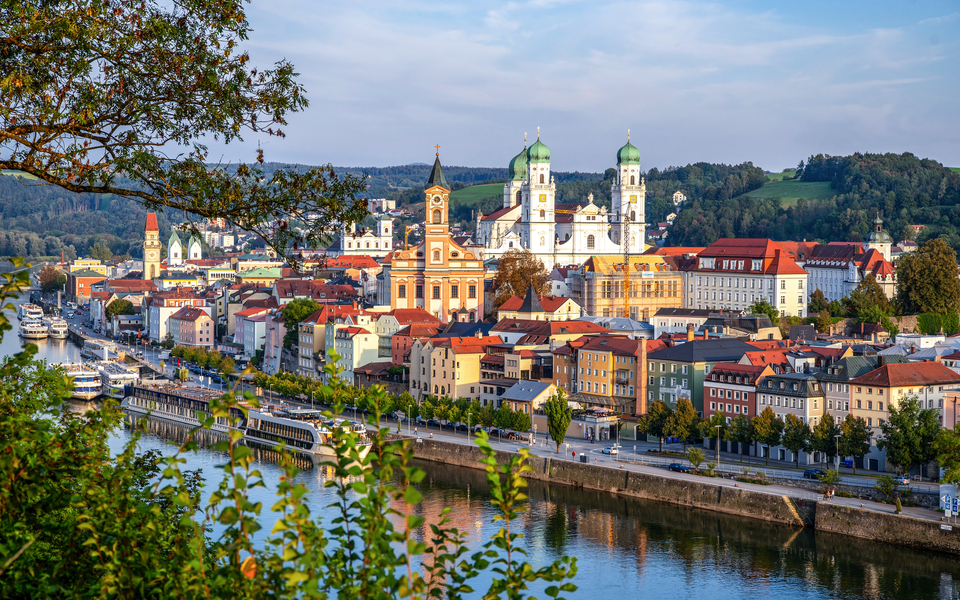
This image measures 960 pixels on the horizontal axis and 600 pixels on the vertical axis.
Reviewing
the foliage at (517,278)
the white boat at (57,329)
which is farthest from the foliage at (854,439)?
the white boat at (57,329)

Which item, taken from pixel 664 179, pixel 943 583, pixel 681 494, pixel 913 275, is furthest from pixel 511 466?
pixel 664 179

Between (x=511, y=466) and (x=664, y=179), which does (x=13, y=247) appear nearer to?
(x=664, y=179)

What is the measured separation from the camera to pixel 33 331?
6869 cm

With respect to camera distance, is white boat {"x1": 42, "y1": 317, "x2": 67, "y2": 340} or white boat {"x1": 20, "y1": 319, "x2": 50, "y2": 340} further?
white boat {"x1": 42, "y1": 317, "x2": 67, "y2": 340}

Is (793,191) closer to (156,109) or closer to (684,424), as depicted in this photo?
(684,424)

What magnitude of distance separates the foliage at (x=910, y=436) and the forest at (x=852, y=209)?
4795 cm

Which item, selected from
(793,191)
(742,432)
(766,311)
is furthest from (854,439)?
(793,191)

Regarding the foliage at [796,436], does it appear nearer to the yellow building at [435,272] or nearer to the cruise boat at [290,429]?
the cruise boat at [290,429]

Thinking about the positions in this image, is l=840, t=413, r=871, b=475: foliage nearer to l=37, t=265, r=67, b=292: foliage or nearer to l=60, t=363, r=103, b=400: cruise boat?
l=60, t=363, r=103, b=400: cruise boat

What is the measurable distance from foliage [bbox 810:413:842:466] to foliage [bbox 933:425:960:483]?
12.1 ft

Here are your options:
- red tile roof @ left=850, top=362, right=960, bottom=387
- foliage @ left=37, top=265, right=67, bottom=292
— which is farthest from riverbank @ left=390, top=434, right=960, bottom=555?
foliage @ left=37, top=265, right=67, bottom=292

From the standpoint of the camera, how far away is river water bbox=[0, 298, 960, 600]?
20.0 meters

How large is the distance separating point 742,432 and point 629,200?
139 feet

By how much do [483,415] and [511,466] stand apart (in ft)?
100
